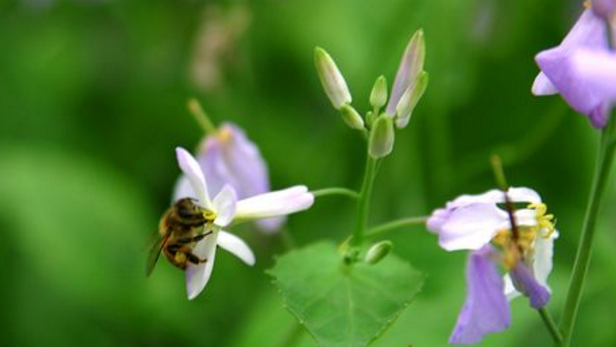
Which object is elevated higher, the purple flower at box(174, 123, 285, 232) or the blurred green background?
the blurred green background

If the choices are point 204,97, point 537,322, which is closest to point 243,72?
point 204,97

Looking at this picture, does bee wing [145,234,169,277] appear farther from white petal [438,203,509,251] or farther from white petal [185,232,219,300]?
white petal [438,203,509,251]

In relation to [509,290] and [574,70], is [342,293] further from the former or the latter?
[574,70]

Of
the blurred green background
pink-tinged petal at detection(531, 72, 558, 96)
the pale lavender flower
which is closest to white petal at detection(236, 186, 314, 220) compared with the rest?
the pale lavender flower

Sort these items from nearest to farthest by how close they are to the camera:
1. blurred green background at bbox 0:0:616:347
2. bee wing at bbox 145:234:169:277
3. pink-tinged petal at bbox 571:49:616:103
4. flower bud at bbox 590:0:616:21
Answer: pink-tinged petal at bbox 571:49:616:103 → flower bud at bbox 590:0:616:21 → bee wing at bbox 145:234:169:277 → blurred green background at bbox 0:0:616:347

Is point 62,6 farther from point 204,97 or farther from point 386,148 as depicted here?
point 386,148
